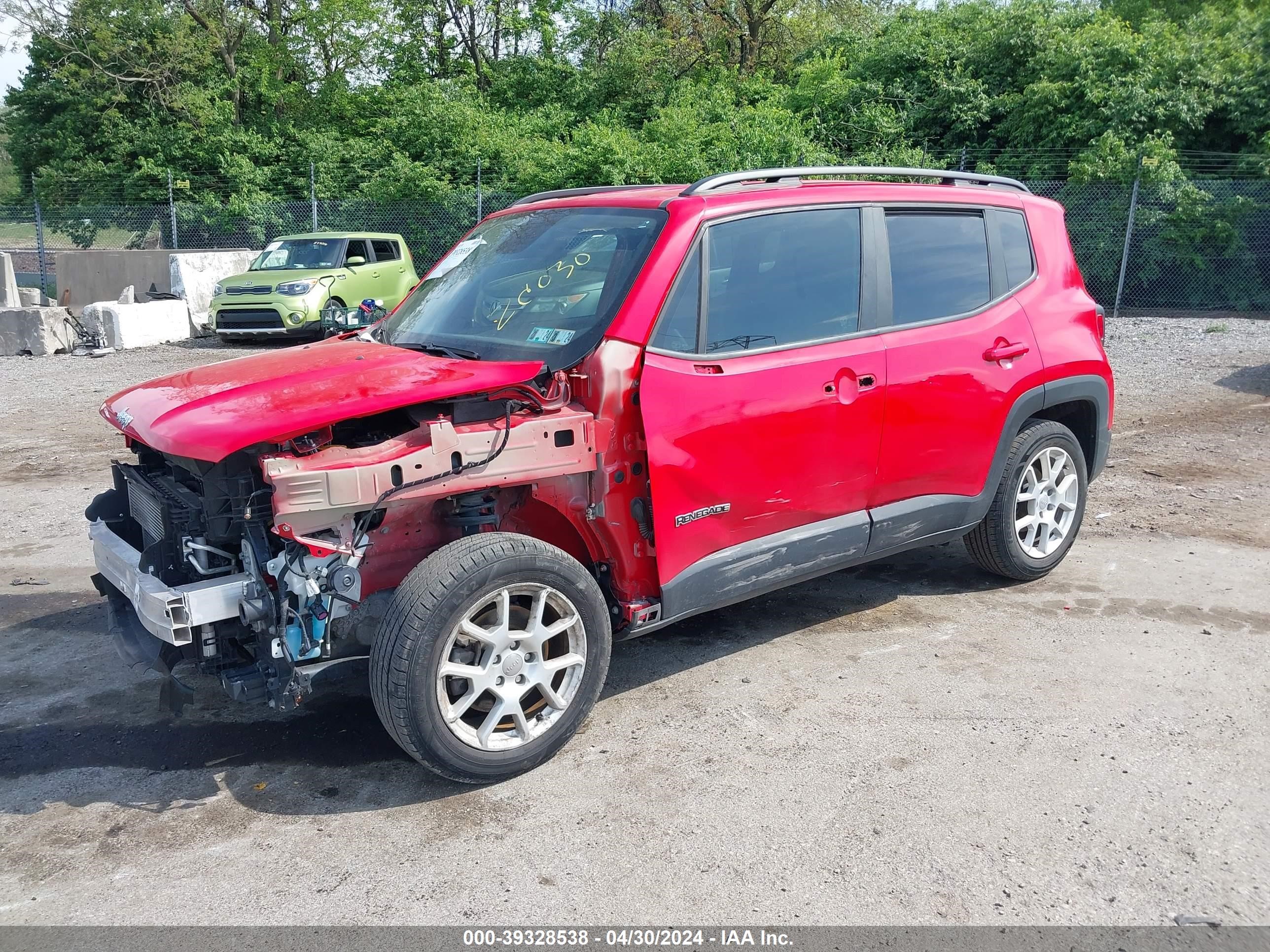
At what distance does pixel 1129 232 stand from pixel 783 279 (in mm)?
14967

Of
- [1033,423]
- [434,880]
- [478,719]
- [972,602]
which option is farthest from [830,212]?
[434,880]

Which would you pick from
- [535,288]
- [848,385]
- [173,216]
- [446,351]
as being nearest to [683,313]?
[535,288]

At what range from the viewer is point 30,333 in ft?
51.1

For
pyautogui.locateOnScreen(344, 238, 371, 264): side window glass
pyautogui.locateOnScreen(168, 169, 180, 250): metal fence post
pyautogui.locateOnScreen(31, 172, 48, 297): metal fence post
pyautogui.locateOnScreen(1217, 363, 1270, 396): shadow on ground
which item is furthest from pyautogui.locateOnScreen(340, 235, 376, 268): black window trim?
pyautogui.locateOnScreen(1217, 363, 1270, 396): shadow on ground

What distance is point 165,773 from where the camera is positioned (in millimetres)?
3836

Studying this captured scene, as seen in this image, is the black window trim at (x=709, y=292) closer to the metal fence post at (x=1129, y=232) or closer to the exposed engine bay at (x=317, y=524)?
the exposed engine bay at (x=317, y=524)

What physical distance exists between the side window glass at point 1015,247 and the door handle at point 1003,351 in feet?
1.05

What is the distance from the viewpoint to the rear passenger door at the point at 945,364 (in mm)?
4688

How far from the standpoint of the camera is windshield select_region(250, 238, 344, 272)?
17016 millimetres

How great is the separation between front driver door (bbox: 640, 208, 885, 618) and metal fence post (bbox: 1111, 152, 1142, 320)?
1406 cm

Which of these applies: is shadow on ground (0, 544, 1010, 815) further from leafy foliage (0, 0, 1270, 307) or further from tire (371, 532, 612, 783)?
leafy foliage (0, 0, 1270, 307)

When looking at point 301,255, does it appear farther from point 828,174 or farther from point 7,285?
point 828,174

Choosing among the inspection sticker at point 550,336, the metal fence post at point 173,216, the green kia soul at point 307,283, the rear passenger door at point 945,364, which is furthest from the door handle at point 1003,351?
the metal fence post at point 173,216

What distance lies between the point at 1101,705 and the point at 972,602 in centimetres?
120
